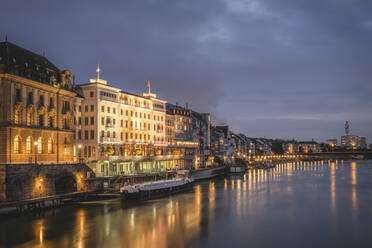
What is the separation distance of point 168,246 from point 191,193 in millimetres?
40757

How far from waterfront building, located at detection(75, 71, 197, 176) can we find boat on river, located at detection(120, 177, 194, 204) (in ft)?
33.6

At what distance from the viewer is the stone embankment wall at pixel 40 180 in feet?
155

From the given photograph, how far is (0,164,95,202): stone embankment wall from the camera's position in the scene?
155 ft

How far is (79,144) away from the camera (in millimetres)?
75438

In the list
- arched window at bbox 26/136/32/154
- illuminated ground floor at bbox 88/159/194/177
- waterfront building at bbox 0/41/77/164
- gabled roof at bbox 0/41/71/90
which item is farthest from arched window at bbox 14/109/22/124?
illuminated ground floor at bbox 88/159/194/177

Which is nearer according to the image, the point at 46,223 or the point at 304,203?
the point at 46,223

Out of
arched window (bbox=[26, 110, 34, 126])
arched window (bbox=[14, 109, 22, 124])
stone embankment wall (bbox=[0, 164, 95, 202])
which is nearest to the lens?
stone embankment wall (bbox=[0, 164, 95, 202])

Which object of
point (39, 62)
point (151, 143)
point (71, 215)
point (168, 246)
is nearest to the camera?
point (168, 246)

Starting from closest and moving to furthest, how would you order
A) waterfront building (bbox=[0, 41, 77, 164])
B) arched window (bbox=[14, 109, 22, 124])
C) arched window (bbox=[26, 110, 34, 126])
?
waterfront building (bbox=[0, 41, 77, 164]) < arched window (bbox=[14, 109, 22, 124]) < arched window (bbox=[26, 110, 34, 126])

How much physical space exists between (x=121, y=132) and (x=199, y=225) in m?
43.6

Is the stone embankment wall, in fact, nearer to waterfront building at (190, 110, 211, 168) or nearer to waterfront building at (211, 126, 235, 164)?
waterfront building at (190, 110, 211, 168)

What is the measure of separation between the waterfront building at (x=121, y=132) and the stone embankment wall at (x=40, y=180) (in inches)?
422

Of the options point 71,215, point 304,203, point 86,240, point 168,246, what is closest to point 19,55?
point 71,215

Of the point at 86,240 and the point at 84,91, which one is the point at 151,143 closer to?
the point at 84,91
